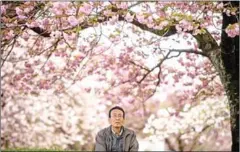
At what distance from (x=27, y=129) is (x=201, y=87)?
9980 millimetres

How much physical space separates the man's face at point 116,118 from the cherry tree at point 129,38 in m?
1.13

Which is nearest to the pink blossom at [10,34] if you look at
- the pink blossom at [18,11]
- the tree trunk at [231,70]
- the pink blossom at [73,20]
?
the pink blossom at [18,11]

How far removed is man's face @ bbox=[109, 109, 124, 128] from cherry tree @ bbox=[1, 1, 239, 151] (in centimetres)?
113

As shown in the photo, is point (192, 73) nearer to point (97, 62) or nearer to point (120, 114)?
point (97, 62)

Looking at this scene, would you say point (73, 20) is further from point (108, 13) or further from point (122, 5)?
point (122, 5)

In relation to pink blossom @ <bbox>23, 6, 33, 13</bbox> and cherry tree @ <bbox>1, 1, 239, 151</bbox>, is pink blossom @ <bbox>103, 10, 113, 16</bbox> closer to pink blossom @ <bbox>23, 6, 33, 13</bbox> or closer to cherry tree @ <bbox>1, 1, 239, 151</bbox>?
cherry tree @ <bbox>1, 1, 239, 151</bbox>

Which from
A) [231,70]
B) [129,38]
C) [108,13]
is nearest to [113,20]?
[108,13]

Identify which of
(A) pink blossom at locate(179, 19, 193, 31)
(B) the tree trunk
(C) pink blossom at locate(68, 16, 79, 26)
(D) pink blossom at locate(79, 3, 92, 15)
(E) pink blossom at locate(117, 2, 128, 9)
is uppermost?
(E) pink blossom at locate(117, 2, 128, 9)

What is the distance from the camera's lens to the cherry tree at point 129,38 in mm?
7527

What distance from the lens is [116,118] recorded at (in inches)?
271

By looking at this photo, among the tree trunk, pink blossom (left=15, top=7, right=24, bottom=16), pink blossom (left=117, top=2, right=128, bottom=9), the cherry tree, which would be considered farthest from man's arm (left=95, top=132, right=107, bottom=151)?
the tree trunk

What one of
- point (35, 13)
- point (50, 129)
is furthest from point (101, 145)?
point (50, 129)

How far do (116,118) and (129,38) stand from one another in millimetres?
3348

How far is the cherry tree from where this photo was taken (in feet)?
24.7
